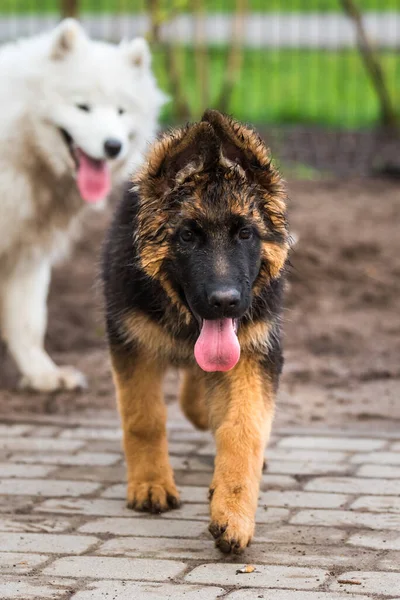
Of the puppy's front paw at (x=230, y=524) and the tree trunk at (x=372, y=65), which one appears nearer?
the puppy's front paw at (x=230, y=524)

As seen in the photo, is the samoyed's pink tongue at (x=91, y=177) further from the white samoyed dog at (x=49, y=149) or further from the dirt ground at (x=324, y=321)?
the dirt ground at (x=324, y=321)

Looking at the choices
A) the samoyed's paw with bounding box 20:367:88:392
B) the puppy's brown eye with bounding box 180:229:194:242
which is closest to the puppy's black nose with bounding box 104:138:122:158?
the samoyed's paw with bounding box 20:367:88:392

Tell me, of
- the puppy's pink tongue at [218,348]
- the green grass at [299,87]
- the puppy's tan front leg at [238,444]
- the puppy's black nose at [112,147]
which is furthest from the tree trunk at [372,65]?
the puppy's pink tongue at [218,348]

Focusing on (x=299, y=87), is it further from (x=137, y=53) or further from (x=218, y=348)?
(x=218, y=348)

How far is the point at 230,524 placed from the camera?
12.9 ft

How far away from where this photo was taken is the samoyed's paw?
6.72m

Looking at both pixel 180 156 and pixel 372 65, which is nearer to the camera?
pixel 180 156

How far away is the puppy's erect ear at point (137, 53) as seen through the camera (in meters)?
6.95

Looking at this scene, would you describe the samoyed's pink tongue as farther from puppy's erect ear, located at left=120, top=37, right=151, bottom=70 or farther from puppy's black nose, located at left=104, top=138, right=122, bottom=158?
puppy's erect ear, located at left=120, top=37, right=151, bottom=70

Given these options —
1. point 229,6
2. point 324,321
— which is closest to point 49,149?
point 324,321

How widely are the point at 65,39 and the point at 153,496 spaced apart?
3.27 metres

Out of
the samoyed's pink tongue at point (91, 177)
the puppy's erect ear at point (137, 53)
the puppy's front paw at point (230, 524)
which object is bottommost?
the puppy's front paw at point (230, 524)

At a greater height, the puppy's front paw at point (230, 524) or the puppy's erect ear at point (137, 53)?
the puppy's erect ear at point (137, 53)

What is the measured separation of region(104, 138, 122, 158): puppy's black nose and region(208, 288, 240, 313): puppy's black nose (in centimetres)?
285
